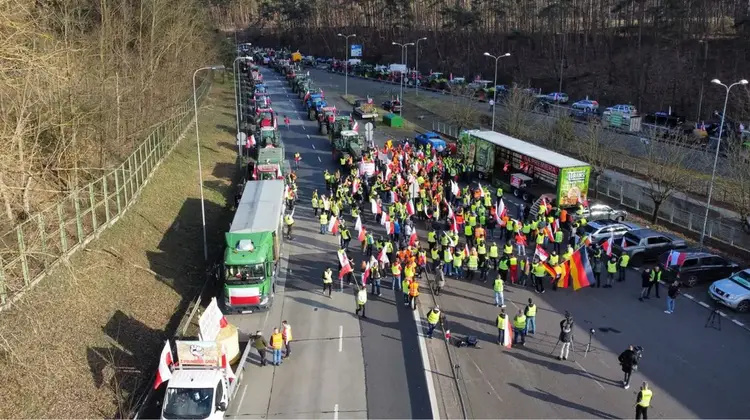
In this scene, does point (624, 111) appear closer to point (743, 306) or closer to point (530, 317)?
point (743, 306)

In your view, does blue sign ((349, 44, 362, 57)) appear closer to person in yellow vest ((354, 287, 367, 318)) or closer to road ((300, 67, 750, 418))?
road ((300, 67, 750, 418))

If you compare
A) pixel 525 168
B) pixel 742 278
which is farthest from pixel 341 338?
pixel 525 168

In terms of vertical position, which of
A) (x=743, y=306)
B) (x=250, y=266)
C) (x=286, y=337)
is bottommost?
(x=743, y=306)

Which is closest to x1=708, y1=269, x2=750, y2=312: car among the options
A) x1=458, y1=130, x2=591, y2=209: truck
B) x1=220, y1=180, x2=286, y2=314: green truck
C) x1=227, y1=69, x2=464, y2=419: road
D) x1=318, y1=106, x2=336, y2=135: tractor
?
x1=458, y1=130, x2=591, y2=209: truck

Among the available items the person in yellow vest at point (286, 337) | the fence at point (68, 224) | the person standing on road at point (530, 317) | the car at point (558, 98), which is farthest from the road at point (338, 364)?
the car at point (558, 98)

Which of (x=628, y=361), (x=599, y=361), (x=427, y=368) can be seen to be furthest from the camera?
(x=599, y=361)

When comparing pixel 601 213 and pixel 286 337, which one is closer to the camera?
pixel 286 337

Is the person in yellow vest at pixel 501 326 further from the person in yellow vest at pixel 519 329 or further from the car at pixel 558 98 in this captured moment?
the car at pixel 558 98
